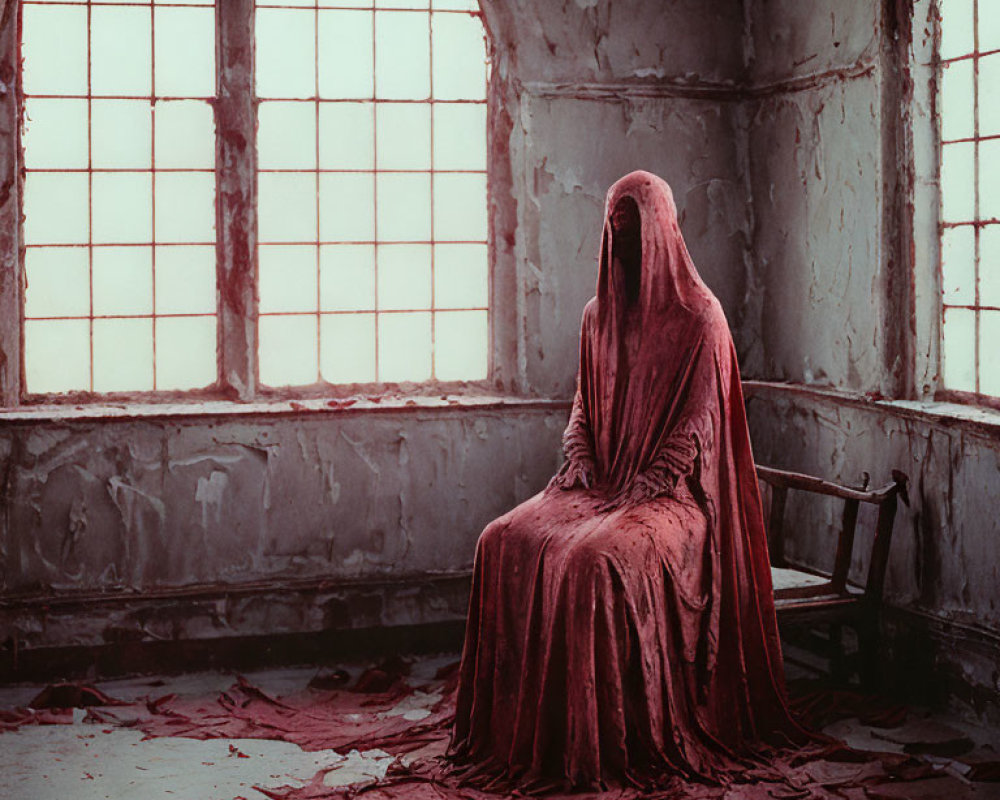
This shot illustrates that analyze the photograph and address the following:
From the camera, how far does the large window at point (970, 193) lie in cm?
465

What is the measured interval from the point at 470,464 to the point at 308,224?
4.12 ft

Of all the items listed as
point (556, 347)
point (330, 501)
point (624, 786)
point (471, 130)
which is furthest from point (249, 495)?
point (624, 786)

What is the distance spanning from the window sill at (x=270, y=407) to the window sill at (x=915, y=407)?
3.02 feet

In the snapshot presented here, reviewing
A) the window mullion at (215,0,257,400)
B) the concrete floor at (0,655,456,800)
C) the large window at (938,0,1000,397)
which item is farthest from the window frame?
the window mullion at (215,0,257,400)

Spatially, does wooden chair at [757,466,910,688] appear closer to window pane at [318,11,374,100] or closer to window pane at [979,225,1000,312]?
window pane at [979,225,1000,312]

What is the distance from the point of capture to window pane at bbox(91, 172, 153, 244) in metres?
5.49

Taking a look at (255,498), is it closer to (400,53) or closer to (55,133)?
(55,133)

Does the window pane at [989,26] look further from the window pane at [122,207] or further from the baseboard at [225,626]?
the window pane at [122,207]

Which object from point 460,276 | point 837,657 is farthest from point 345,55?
point 837,657

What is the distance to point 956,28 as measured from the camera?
4.77 m

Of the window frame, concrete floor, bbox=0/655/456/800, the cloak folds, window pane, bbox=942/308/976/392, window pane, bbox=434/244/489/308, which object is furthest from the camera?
window pane, bbox=434/244/489/308

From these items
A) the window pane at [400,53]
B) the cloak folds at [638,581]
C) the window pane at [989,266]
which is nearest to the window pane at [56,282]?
the window pane at [400,53]

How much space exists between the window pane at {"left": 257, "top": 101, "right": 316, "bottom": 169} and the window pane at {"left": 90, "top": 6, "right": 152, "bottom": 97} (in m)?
0.52

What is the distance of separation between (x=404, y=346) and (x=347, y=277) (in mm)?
396
